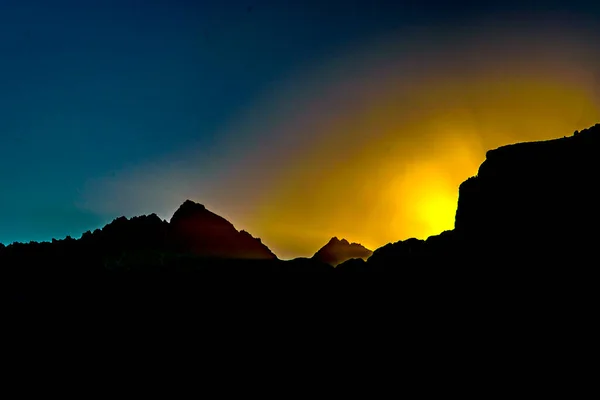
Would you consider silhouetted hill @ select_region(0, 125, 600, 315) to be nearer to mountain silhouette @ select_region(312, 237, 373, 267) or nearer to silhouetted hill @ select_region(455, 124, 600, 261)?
silhouetted hill @ select_region(455, 124, 600, 261)

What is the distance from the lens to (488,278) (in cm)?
3325

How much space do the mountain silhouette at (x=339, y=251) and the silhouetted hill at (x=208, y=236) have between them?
21602mm

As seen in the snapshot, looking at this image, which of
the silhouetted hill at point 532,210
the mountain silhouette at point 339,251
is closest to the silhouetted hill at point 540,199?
the silhouetted hill at point 532,210

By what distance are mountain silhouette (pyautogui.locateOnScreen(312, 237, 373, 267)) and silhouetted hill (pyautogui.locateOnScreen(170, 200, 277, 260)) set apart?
70.9 feet

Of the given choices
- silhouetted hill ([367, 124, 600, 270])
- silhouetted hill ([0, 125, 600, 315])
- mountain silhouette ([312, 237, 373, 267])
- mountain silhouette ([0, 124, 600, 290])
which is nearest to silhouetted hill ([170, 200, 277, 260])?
silhouetted hill ([0, 125, 600, 315])

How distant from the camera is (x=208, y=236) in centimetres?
10950

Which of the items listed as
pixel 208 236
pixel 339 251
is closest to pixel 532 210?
pixel 208 236

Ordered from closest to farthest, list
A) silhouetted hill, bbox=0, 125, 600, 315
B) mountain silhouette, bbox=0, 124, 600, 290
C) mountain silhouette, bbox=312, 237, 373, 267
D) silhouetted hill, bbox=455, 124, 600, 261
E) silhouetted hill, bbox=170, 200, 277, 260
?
silhouetted hill, bbox=455, 124, 600, 261
mountain silhouette, bbox=0, 124, 600, 290
silhouetted hill, bbox=0, 125, 600, 315
silhouetted hill, bbox=170, 200, 277, 260
mountain silhouette, bbox=312, 237, 373, 267

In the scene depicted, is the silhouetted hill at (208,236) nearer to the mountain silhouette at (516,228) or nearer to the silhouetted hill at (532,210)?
the mountain silhouette at (516,228)

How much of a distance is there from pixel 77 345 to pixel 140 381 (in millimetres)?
13791

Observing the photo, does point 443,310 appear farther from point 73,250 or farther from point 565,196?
point 73,250

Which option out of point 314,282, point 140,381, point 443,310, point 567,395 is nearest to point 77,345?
point 140,381

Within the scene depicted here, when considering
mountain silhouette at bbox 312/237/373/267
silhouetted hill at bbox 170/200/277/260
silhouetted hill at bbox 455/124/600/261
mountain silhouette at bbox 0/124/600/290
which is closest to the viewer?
silhouetted hill at bbox 455/124/600/261

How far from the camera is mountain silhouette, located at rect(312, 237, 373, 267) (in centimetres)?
13000
